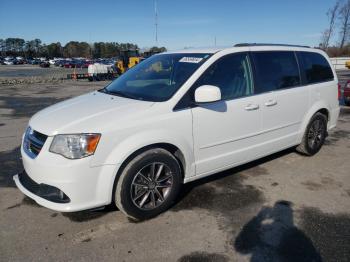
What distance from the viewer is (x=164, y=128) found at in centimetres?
339

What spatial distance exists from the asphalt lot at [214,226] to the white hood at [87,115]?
1045 mm

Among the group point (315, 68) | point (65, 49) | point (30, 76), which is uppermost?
point (65, 49)

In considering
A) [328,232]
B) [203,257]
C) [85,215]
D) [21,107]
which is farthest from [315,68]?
[21,107]

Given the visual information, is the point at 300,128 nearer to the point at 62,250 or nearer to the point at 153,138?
the point at 153,138

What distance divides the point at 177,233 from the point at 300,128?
2.87m

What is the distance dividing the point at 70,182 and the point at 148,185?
0.84m

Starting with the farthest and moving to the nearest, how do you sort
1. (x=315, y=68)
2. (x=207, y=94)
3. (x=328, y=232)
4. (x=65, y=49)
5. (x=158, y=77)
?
(x=65, y=49) → (x=315, y=68) → (x=158, y=77) → (x=207, y=94) → (x=328, y=232)

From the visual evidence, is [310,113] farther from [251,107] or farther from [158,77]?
[158,77]

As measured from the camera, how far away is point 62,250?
2.97 meters

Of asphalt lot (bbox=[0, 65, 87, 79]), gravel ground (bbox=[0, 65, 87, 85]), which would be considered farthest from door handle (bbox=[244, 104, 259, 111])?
asphalt lot (bbox=[0, 65, 87, 79])

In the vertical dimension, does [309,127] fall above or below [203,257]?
above

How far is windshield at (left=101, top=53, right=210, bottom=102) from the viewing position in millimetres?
3721

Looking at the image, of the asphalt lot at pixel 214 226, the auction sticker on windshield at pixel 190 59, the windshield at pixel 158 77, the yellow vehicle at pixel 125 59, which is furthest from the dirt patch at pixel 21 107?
the yellow vehicle at pixel 125 59

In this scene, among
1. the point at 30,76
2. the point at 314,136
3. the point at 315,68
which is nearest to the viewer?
the point at 315,68
